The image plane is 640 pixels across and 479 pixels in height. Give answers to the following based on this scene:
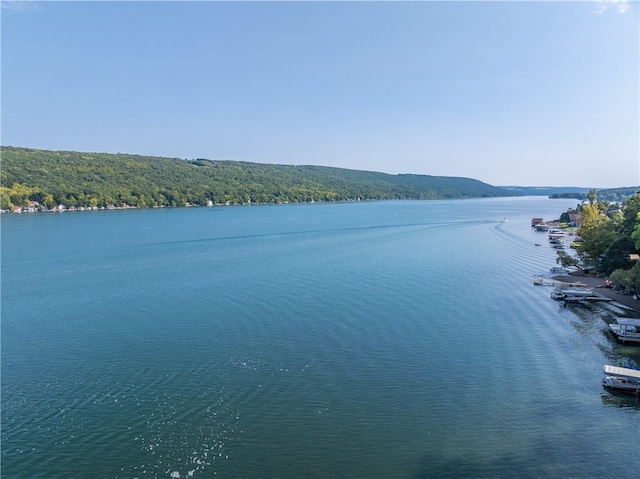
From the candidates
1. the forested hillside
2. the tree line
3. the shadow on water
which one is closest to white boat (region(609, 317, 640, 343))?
the tree line

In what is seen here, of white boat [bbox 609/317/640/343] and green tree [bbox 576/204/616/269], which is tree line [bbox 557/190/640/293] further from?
white boat [bbox 609/317/640/343]

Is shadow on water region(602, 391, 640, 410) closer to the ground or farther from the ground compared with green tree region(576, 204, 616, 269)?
closer to the ground

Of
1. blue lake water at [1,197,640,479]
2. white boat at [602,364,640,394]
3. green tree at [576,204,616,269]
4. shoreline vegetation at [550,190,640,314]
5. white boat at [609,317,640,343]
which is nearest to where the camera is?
blue lake water at [1,197,640,479]

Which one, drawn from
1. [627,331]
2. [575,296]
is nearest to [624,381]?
[627,331]

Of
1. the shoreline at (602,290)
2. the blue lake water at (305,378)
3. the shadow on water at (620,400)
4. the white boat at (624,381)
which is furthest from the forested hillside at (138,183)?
the shadow on water at (620,400)

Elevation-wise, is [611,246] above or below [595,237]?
below

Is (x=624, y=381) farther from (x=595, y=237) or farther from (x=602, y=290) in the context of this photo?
(x=595, y=237)

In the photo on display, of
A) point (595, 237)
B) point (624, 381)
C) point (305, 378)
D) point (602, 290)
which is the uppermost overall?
point (595, 237)
